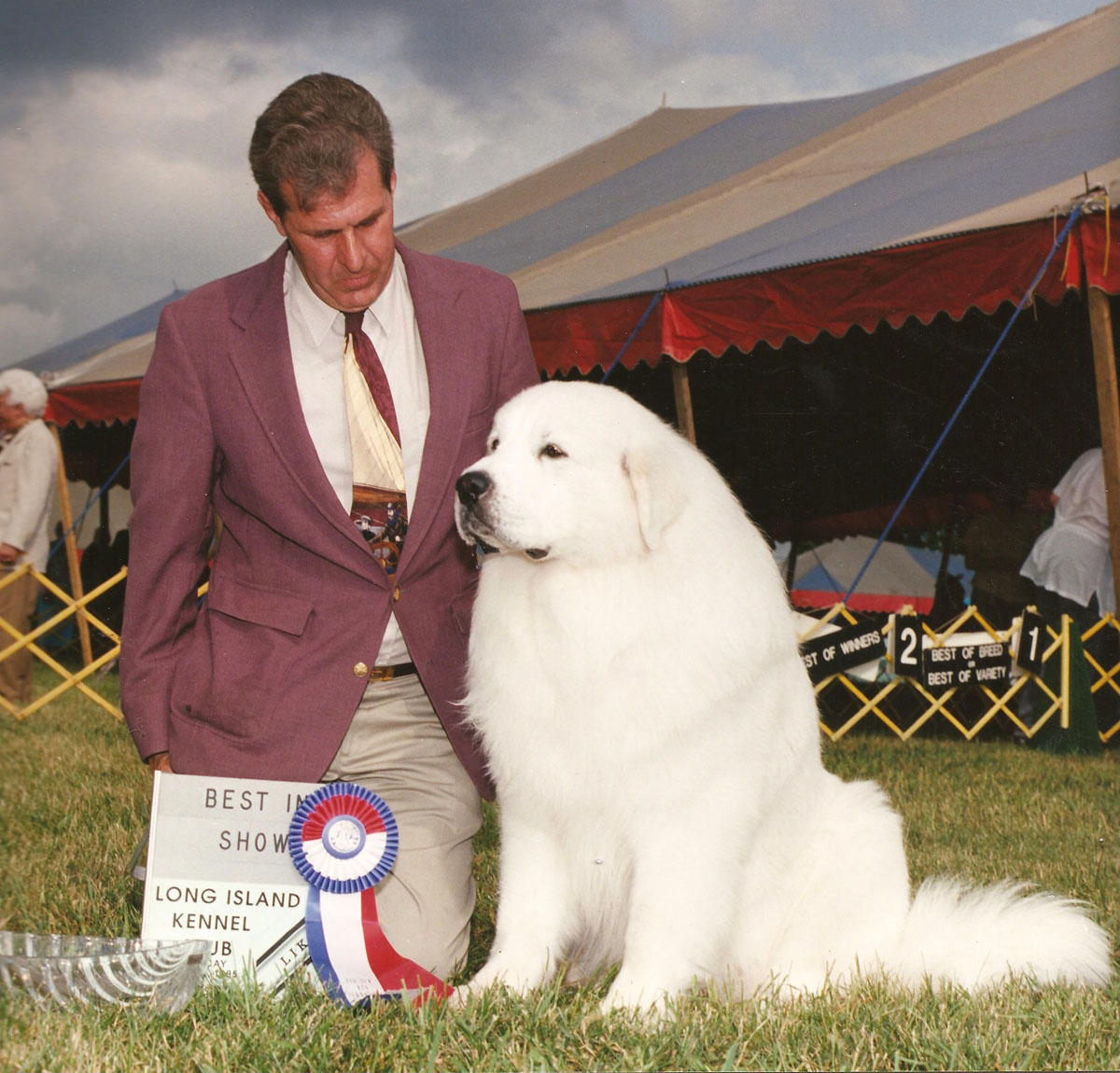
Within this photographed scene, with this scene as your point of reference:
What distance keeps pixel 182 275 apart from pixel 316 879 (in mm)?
1883

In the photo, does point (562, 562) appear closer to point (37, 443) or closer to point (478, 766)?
point (478, 766)

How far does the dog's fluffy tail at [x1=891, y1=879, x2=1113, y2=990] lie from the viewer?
2154 millimetres

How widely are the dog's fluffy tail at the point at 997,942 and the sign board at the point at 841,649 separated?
2.70 metres

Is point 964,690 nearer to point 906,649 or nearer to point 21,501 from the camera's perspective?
point 906,649

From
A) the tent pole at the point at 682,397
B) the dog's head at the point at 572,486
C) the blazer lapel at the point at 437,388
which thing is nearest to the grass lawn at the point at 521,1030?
the dog's head at the point at 572,486

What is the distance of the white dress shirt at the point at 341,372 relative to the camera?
7.93ft

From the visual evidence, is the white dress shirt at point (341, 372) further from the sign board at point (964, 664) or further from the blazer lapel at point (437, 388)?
the sign board at point (964, 664)

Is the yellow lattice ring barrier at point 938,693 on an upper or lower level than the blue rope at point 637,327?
lower

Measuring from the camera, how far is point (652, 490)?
196 cm

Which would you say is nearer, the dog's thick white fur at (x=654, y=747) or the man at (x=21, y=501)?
the dog's thick white fur at (x=654, y=747)

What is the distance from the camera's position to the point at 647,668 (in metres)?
2.03

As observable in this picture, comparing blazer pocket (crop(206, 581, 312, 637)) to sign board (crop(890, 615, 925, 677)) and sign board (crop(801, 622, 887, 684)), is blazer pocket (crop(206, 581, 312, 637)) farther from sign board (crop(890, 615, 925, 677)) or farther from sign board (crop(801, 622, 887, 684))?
sign board (crop(890, 615, 925, 677))

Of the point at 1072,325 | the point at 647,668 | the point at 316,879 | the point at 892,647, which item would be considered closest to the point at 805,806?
the point at 647,668

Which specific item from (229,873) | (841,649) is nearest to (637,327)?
(841,649)
